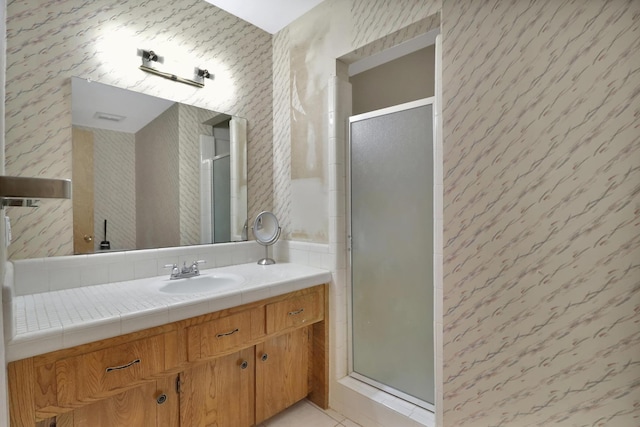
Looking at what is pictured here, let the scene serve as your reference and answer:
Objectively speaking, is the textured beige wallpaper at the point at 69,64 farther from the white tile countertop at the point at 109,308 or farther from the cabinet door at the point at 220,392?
the cabinet door at the point at 220,392

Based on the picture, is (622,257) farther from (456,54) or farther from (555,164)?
(456,54)

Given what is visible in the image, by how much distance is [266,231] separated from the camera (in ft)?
7.38

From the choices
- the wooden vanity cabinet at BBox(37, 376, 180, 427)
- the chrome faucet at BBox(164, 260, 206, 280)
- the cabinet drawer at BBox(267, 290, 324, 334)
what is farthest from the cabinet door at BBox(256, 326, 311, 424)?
the chrome faucet at BBox(164, 260, 206, 280)

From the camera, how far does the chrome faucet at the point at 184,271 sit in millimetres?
1737

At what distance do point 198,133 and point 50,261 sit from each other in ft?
3.43

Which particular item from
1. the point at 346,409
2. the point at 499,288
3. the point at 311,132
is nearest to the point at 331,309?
the point at 346,409

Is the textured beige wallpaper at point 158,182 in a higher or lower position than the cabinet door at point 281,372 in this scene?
higher

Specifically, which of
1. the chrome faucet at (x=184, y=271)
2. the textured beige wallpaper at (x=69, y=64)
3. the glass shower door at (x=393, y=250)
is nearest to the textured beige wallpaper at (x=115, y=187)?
the textured beige wallpaper at (x=69, y=64)

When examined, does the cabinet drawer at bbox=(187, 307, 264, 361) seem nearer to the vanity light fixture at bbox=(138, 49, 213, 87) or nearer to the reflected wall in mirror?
the reflected wall in mirror

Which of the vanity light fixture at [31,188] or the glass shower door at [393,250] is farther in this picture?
the glass shower door at [393,250]

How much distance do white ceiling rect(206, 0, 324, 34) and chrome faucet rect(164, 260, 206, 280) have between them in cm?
169

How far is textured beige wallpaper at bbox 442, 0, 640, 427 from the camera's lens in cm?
108

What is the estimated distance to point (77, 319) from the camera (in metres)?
1.08

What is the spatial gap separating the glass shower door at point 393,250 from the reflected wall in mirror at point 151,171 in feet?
2.90
